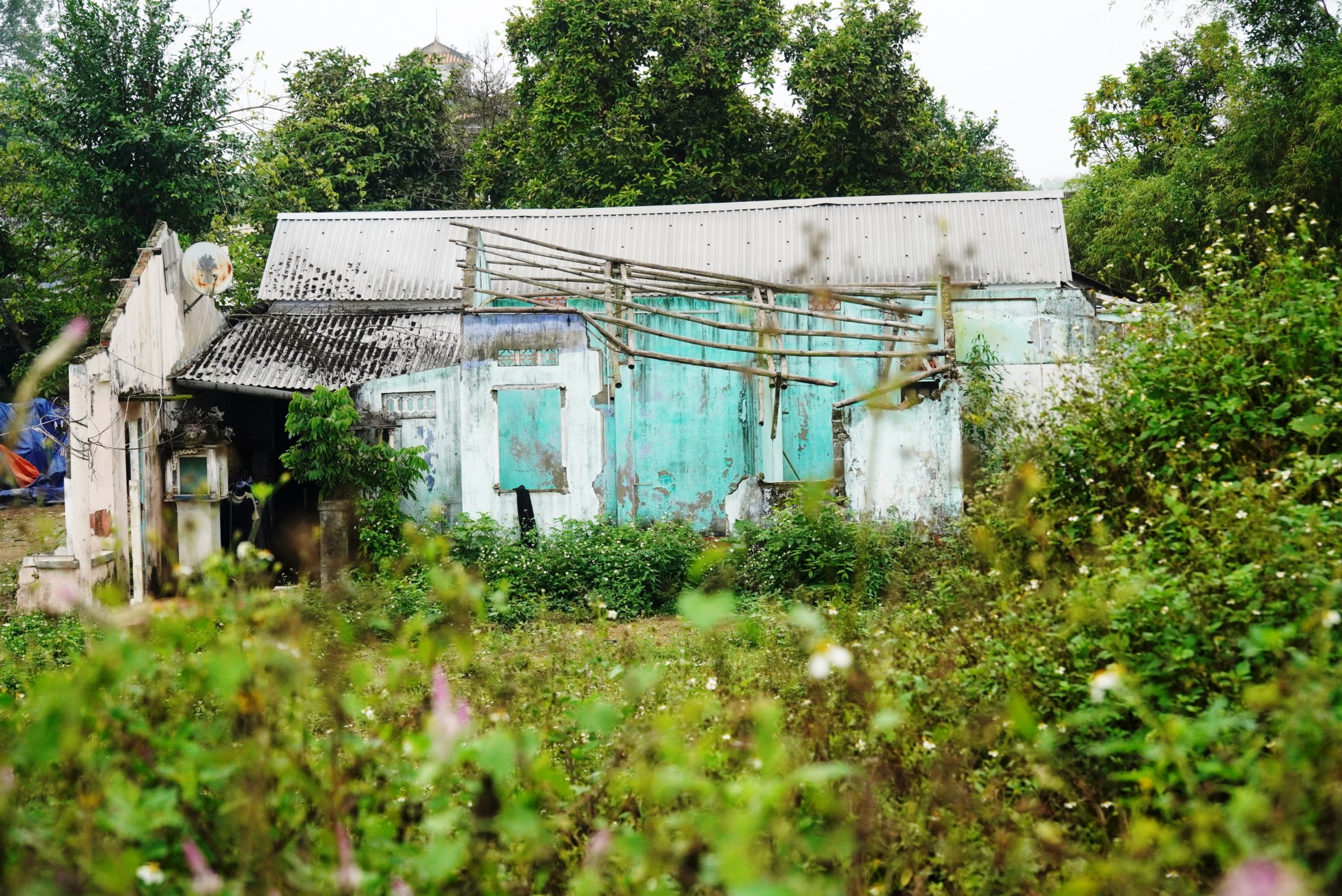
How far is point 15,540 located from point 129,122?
5.68 m

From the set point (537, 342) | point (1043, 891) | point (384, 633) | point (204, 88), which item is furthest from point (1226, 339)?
point (204, 88)

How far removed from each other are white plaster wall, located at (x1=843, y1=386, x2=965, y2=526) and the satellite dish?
7.50m

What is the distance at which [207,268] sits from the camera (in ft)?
38.5

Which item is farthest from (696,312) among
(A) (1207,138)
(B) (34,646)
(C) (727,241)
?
(A) (1207,138)

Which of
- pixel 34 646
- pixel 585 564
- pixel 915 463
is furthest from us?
pixel 915 463

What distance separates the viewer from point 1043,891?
9.71ft

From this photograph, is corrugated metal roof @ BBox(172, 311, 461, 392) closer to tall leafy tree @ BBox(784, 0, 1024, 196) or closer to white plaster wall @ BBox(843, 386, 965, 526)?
white plaster wall @ BBox(843, 386, 965, 526)

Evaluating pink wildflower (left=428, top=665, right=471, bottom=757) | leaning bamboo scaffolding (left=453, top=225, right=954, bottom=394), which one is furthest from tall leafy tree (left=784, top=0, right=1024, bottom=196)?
pink wildflower (left=428, top=665, right=471, bottom=757)

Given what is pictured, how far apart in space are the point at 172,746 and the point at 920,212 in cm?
1359

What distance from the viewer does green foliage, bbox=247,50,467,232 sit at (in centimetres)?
1822

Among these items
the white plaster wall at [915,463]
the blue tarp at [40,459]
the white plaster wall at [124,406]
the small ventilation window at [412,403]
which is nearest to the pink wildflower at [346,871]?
the white plaster wall at [124,406]

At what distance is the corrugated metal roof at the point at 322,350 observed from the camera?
11547 millimetres

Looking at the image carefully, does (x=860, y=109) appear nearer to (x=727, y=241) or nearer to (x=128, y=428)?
(x=727, y=241)

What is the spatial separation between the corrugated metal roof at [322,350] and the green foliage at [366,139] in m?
5.31
